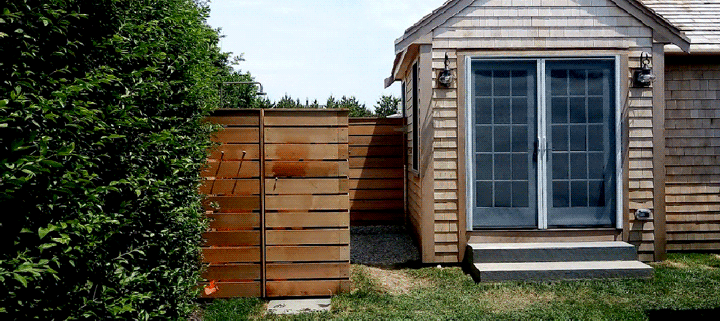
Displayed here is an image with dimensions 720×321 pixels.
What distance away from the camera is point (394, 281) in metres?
6.23

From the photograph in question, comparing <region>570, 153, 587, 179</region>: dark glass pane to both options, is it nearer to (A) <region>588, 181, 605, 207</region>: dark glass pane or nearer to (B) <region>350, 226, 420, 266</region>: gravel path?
(A) <region>588, 181, 605, 207</region>: dark glass pane

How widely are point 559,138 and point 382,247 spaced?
2846mm

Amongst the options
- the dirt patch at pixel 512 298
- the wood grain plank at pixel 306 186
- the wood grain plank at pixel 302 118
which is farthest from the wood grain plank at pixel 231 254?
the dirt patch at pixel 512 298

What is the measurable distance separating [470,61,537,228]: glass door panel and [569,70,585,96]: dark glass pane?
45 cm

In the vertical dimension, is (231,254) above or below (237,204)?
below

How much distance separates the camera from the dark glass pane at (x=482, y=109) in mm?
6789

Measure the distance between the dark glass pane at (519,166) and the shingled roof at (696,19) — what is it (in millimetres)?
2480

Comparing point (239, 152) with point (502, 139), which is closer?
point (239, 152)

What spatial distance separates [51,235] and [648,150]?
6.57m

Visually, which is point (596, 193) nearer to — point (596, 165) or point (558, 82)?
point (596, 165)

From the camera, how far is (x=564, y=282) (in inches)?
237

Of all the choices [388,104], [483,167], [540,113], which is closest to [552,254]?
[483,167]

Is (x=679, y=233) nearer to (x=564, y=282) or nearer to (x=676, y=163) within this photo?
(x=676, y=163)

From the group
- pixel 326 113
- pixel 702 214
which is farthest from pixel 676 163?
pixel 326 113
